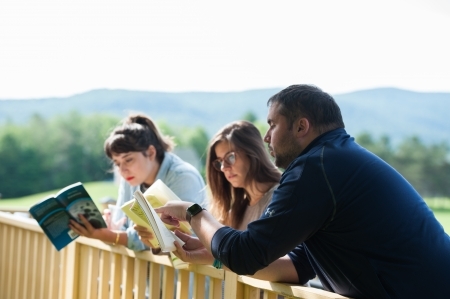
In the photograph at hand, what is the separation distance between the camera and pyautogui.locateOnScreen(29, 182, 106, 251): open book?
9.60 feet

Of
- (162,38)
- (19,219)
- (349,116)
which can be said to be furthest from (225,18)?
(19,219)

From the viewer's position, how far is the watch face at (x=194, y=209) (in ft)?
6.62

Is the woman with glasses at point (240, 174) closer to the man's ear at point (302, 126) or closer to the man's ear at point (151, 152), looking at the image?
the man's ear at point (151, 152)

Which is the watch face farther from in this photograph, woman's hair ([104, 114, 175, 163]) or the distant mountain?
the distant mountain

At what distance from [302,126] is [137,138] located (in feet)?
4.85

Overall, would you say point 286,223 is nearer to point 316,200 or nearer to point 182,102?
point 316,200

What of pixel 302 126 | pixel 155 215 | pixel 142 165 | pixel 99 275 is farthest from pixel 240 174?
pixel 99 275

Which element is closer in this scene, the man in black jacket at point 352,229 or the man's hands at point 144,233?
the man in black jacket at point 352,229

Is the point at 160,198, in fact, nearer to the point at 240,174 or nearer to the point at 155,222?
the point at 155,222

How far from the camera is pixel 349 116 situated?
53.3 meters

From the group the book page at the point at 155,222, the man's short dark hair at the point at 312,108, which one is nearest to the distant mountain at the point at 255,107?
the book page at the point at 155,222

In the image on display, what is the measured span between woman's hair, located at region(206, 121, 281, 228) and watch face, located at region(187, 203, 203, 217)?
2.62 feet

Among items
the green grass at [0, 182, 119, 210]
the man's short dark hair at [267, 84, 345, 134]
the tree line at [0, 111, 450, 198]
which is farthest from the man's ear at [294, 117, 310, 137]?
the green grass at [0, 182, 119, 210]

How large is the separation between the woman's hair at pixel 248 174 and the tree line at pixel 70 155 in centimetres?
3191
